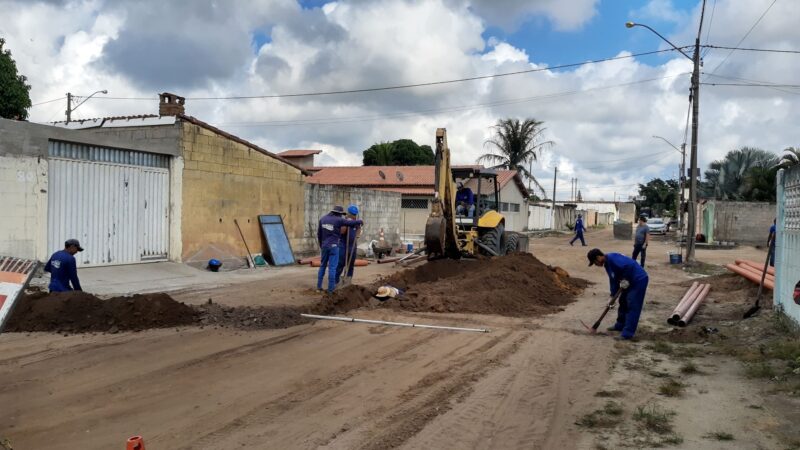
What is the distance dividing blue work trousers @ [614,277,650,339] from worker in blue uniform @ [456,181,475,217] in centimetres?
718

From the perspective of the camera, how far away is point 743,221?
31812 millimetres

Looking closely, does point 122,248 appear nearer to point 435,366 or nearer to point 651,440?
point 435,366

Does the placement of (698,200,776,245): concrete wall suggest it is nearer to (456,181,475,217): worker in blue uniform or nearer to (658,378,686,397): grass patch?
(456,181,475,217): worker in blue uniform

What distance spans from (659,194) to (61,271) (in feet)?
270

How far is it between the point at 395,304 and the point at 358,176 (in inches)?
1217

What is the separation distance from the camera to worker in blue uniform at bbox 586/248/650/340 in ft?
26.2

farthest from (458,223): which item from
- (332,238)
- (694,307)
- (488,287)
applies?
(694,307)

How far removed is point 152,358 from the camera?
20.8 ft

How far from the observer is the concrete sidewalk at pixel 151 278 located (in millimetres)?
11542

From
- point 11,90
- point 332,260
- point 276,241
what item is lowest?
point 276,241

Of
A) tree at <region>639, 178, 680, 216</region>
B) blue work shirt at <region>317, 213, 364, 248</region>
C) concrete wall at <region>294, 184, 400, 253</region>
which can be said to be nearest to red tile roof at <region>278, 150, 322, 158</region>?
concrete wall at <region>294, 184, 400, 253</region>

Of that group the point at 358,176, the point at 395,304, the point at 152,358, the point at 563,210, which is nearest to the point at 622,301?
the point at 395,304

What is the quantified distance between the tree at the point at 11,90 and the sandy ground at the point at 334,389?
20591mm

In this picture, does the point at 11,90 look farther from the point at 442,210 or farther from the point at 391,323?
the point at 391,323
